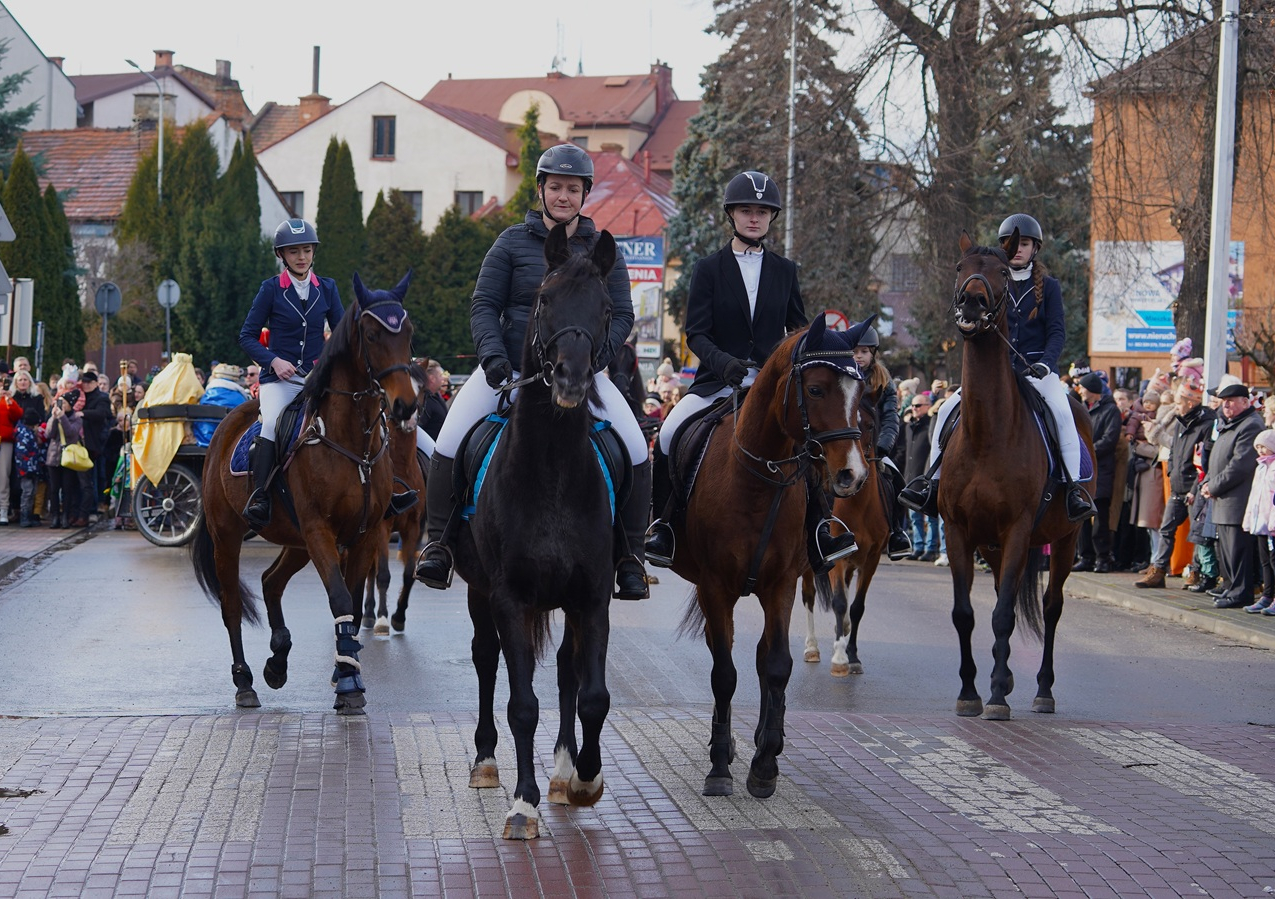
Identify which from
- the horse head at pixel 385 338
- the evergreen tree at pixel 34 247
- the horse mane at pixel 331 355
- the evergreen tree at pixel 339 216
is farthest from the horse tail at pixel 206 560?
the evergreen tree at pixel 339 216

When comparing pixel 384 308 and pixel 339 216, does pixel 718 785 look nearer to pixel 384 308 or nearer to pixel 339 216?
pixel 384 308

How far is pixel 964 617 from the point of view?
1009cm

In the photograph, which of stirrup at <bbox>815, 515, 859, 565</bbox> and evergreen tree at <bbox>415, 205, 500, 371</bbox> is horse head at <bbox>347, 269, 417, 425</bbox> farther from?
evergreen tree at <bbox>415, 205, 500, 371</bbox>

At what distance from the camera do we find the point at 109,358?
42.9 metres

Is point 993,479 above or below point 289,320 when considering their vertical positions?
below

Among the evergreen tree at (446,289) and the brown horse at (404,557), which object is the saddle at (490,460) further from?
the evergreen tree at (446,289)

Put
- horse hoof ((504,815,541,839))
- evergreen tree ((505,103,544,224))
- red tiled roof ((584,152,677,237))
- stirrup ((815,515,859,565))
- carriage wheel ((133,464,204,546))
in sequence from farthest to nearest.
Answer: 1. red tiled roof ((584,152,677,237))
2. evergreen tree ((505,103,544,224))
3. carriage wheel ((133,464,204,546))
4. stirrup ((815,515,859,565))
5. horse hoof ((504,815,541,839))

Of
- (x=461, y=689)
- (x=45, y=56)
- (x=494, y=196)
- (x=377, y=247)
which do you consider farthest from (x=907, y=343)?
(x=461, y=689)

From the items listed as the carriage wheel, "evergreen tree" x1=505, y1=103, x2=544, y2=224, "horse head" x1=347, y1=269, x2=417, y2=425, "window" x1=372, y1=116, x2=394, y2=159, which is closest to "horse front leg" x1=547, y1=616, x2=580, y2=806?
"horse head" x1=347, y1=269, x2=417, y2=425

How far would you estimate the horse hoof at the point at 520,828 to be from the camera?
21.2ft

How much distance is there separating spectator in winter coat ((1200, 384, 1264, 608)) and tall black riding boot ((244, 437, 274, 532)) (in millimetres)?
9253

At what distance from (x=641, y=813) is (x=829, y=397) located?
1.98m

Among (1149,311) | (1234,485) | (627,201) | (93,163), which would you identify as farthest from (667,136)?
(1234,485)

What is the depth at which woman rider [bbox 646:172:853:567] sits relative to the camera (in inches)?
328
